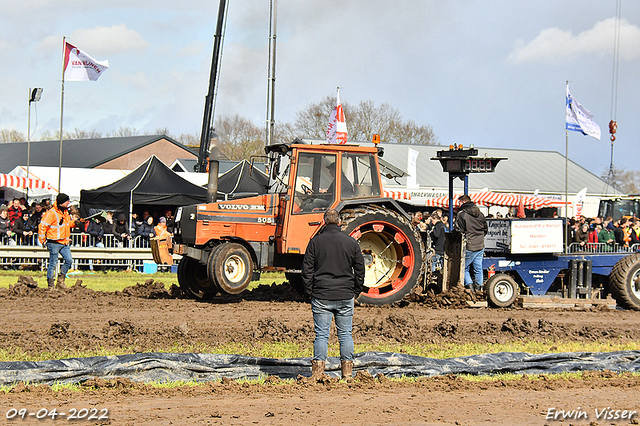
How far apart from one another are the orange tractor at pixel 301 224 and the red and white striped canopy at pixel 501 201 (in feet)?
45.4

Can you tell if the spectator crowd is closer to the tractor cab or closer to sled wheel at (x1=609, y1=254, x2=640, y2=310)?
the tractor cab

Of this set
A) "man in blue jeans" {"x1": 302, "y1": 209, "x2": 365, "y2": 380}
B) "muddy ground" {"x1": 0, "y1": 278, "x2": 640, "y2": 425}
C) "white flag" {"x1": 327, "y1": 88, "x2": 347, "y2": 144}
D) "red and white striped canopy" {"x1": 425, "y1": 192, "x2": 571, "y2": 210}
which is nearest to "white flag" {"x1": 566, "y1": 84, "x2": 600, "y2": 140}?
"red and white striped canopy" {"x1": 425, "y1": 192, "x2": 571, "y2": 210}

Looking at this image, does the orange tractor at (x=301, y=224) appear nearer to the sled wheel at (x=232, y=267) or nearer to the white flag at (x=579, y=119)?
the sled wheel at (x=232, y=267)

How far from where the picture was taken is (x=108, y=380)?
593 centimetres

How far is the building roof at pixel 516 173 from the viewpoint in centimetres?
4062

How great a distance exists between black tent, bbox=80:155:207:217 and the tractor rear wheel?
396 inches

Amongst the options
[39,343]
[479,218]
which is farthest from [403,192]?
[39,343]

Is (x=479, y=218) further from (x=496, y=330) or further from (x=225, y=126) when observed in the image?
(x=225, y=126)

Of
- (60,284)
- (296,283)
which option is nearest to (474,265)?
(296,283)

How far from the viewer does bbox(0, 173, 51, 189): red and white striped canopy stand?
23266 mm

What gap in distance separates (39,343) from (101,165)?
40.5 meters

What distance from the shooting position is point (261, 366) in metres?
6.70

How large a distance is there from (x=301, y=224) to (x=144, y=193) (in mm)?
10320


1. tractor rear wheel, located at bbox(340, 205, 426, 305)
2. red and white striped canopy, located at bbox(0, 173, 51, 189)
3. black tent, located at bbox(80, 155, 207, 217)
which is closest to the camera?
tractor rear wheel, located at bbox(340, 205, 426, 305)
